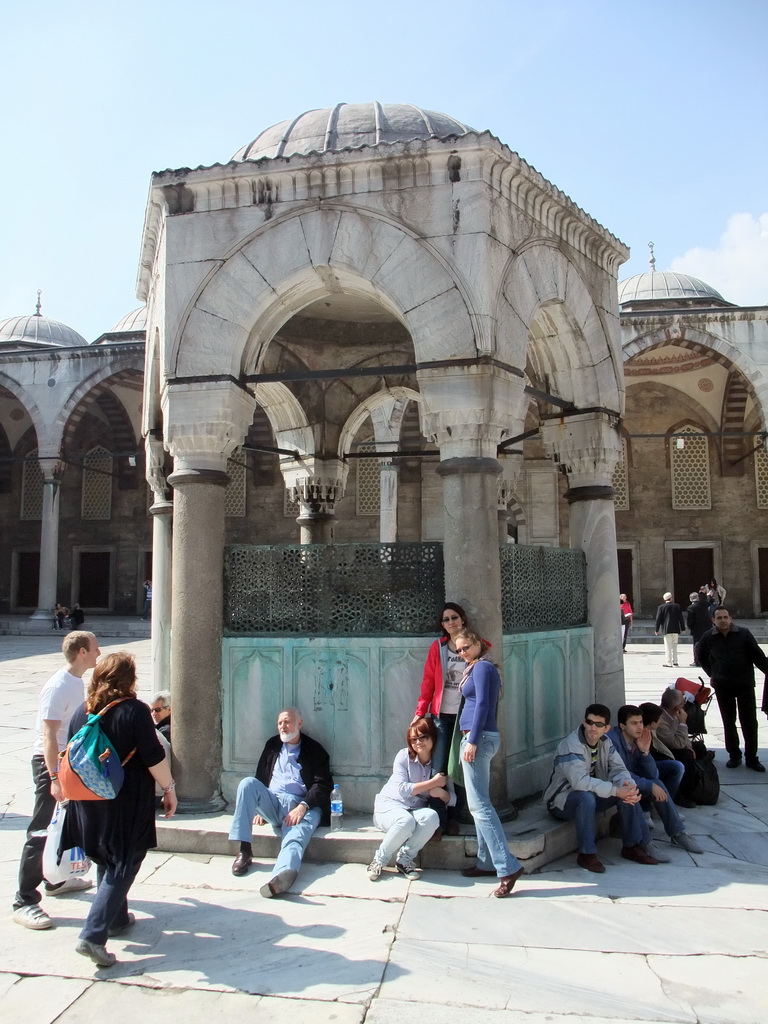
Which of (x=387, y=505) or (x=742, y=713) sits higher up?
(x=387, y=505)

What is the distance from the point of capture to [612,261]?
596 centimetres

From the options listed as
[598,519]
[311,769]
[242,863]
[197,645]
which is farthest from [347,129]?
[242,863]

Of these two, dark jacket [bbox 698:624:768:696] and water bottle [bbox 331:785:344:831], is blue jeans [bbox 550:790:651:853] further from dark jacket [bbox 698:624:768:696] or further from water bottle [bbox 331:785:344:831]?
dark jacket [bbox 698:624:768:696]

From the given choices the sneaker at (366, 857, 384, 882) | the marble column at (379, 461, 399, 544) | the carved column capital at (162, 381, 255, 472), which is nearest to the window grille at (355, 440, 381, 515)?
the marble column at (379, 461, 399, 544)

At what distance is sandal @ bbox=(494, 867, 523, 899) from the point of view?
3.54 m

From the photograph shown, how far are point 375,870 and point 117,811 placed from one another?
4.12 feet

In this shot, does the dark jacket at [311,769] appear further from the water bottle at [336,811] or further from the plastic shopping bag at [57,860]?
the plastic shopping bag at [57,860]

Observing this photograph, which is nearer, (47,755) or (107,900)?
(107,900)

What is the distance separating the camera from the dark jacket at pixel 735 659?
232 inches

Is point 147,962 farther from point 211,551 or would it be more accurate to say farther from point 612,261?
point 612,261

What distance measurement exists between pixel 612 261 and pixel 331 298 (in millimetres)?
1953

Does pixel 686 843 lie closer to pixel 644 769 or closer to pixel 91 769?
pixel 644 769

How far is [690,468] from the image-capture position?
20.7 meters

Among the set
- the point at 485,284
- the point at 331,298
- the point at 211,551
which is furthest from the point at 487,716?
the point at 331,298
